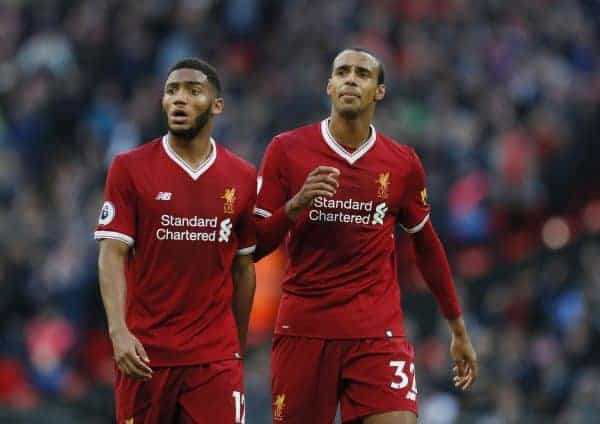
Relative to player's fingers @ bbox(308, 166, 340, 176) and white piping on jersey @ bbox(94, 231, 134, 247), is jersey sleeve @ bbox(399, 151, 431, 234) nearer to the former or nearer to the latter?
player's fingers @ bbox(308, 166, 340, 176)

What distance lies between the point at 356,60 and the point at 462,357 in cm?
177

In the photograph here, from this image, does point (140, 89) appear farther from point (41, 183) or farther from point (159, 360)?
point (159, 360)

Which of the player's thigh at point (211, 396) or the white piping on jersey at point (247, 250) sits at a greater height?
the white piping on jersey at point (247, 250)

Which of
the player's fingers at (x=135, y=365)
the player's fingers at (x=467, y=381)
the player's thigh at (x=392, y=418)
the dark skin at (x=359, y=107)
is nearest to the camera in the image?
the player's fingers at (x=135, y=365)

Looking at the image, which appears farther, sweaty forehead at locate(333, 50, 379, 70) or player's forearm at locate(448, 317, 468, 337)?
player's forearm at locate(448, 317, 468, 337)

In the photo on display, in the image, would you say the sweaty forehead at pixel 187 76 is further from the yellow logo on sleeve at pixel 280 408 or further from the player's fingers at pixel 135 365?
the yellow logo on sleeve at pixel 280 408

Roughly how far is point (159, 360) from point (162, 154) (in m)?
1.05

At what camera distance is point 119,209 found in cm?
863

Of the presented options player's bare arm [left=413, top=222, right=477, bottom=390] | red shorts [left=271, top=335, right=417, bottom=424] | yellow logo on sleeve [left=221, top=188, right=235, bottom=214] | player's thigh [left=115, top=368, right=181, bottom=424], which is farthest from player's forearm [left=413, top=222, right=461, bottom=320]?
player's thigh [left=115, top=368, right=181, bottom=424]

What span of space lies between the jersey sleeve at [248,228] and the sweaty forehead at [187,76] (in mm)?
610

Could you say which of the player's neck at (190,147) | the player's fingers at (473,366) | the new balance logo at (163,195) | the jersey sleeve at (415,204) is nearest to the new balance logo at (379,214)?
the jersey sleeve at (415,204)

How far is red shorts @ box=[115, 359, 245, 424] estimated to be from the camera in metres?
8.63

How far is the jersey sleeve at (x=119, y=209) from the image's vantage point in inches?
Answer: 339

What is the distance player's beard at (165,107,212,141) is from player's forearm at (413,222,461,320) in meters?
1.54
